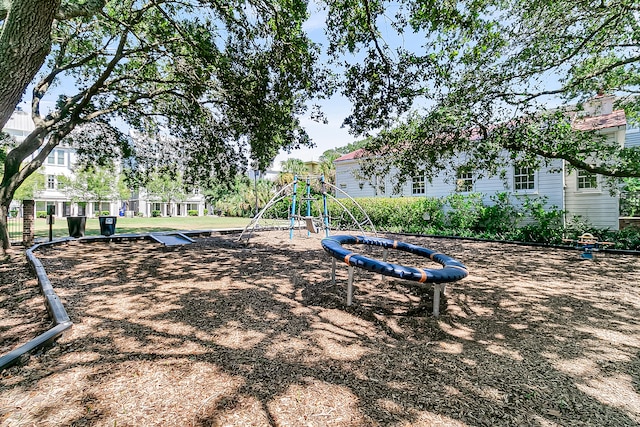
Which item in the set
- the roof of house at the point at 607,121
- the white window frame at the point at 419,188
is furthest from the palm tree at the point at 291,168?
Result: the roof of house at the point at 607,121

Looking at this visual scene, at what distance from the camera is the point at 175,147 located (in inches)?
453

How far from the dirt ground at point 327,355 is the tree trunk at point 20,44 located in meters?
2.29

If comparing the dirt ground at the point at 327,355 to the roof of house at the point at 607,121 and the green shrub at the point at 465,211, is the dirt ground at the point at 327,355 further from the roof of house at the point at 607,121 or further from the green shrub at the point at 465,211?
the roof of house at the point at 607,121

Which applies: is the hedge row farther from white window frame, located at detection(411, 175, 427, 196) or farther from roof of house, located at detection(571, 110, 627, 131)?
roof of house, located at detection(571, 110, 627, 131)

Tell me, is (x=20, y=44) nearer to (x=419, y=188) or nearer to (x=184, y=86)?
(x=184, y=86)

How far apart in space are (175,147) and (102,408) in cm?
1085

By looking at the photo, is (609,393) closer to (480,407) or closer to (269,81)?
(480,407)

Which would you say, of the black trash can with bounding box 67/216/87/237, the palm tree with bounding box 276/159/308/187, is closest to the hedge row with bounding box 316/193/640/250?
the black trash can with bounding box 67/216/87/237

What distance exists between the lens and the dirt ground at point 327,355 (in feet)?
7.10

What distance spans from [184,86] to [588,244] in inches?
495

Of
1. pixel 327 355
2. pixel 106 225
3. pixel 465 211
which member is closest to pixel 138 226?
pixel 106 225

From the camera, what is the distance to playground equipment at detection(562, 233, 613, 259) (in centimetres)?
869

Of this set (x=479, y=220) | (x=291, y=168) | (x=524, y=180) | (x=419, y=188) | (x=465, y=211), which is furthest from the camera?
→ (x=291, y=168)

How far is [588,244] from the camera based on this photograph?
881 cm
